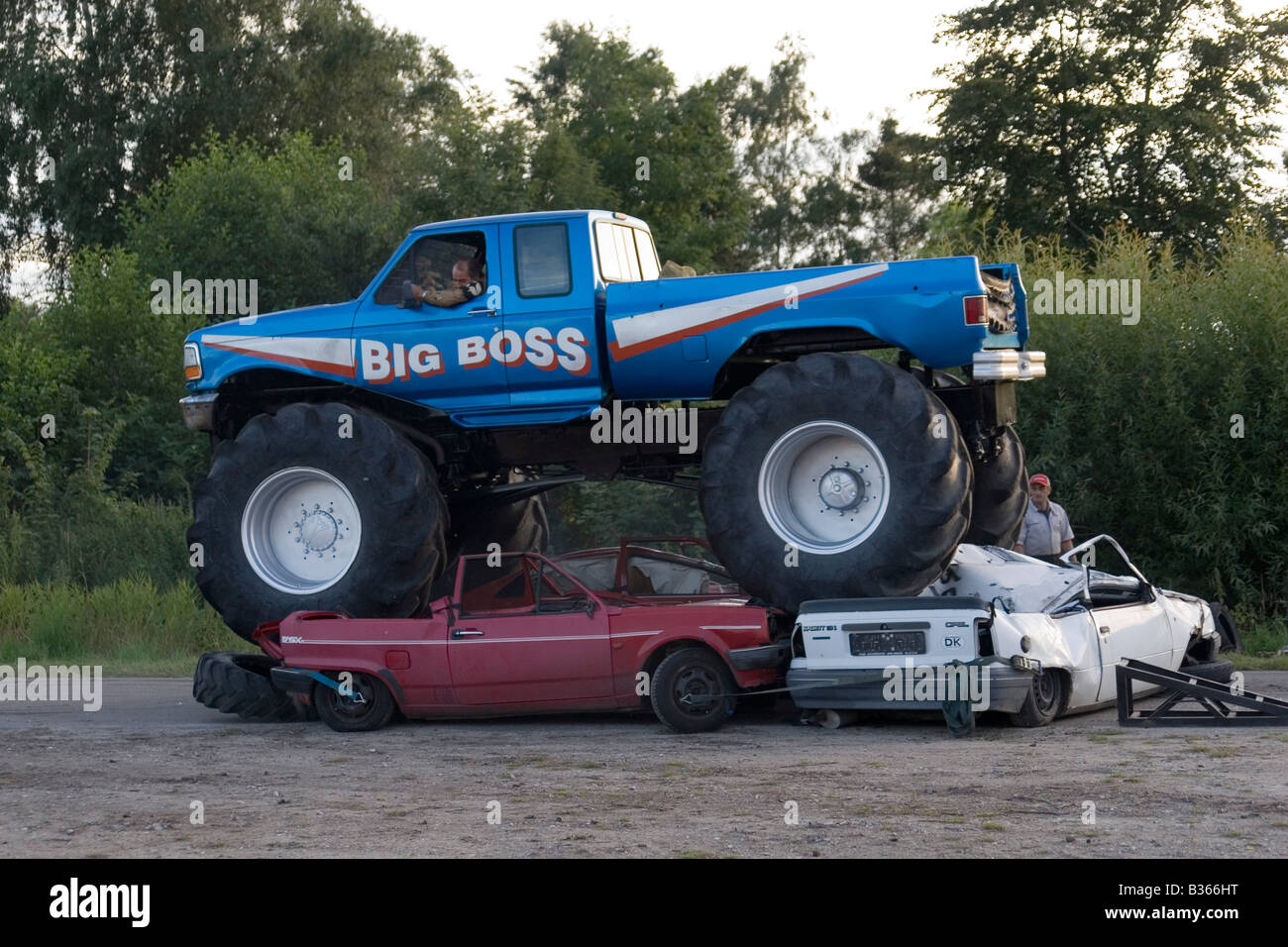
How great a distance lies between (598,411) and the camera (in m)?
11.1

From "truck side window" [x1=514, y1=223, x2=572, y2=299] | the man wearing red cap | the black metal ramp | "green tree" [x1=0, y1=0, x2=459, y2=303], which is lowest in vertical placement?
the black metal ramp

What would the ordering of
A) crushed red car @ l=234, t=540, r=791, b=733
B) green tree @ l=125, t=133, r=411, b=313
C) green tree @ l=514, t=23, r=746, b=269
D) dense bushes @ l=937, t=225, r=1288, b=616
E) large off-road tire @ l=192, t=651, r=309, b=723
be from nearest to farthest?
crushed red car @ l=234, t=540, r=791, b=733
large off-road tire @ l=192, t=651, r=309, b=723
dense bushes @ l=937, t=225, r=1288, b=616
green tree @ l=125, t=133, r=411, b=313
green tree @ l=514, t=23, r=746, b=269

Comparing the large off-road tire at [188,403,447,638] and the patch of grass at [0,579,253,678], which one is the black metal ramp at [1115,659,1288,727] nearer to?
the large off-road tire at [188,403,447,638]

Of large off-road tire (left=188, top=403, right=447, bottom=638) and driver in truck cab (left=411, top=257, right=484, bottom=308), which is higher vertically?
driver in truck cab (left=411, top=257, right=484, bottom=308)

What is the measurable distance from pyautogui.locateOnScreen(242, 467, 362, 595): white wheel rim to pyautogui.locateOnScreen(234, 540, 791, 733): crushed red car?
0.68 m

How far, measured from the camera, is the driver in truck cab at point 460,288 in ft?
37.0

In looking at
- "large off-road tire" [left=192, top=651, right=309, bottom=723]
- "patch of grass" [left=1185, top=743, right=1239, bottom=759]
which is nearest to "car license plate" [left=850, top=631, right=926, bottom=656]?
"patch of grass" [left=1185, top=743, right=1239, bottom=759]

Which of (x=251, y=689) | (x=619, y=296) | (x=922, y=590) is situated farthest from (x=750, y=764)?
(x=251, y=689)

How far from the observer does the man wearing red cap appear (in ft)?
43.8

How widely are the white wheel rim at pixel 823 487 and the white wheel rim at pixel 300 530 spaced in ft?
10.4

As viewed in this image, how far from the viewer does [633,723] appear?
1088 cm

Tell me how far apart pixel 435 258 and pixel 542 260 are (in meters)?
0.87

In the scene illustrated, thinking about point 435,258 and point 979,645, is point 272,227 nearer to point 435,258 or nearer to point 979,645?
point 435,258
